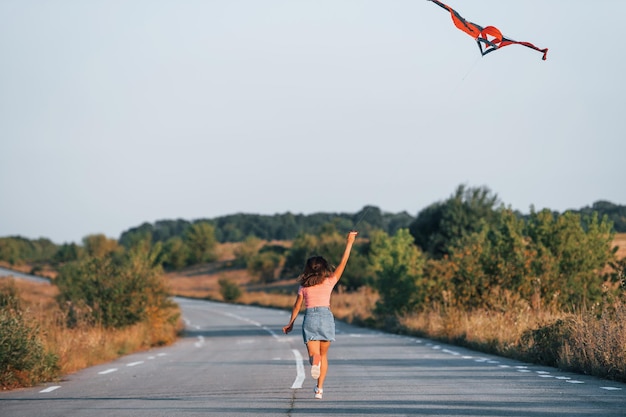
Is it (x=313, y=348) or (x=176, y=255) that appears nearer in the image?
(x=313, y=348)

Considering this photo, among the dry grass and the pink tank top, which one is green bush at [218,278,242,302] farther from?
the pink tank top

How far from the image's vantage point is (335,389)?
533 inches

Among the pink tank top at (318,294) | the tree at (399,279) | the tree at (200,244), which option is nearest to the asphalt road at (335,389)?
the pink tank top at (318,294)

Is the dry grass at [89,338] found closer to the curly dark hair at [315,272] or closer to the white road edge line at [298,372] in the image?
the white road edge line at [298,372]

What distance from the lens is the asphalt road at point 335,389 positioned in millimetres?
10898

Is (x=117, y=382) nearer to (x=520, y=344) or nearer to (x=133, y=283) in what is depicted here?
(x=520, y=344)

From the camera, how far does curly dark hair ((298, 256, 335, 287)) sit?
1194 cm

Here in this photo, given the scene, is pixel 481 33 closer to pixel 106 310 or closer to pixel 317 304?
pixel 317 304

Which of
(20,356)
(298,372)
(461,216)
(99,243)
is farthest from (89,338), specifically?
(99,243)

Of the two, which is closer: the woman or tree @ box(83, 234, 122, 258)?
the woman

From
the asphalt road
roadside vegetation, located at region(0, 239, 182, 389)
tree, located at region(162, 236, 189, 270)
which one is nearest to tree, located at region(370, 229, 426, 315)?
roadside vegetation, located at region(0, 239, 182, 389)

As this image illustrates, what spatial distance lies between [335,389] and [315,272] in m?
2.41

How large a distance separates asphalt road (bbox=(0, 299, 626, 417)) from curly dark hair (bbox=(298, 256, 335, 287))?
154 centimetres

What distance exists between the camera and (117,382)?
16.4 meters
